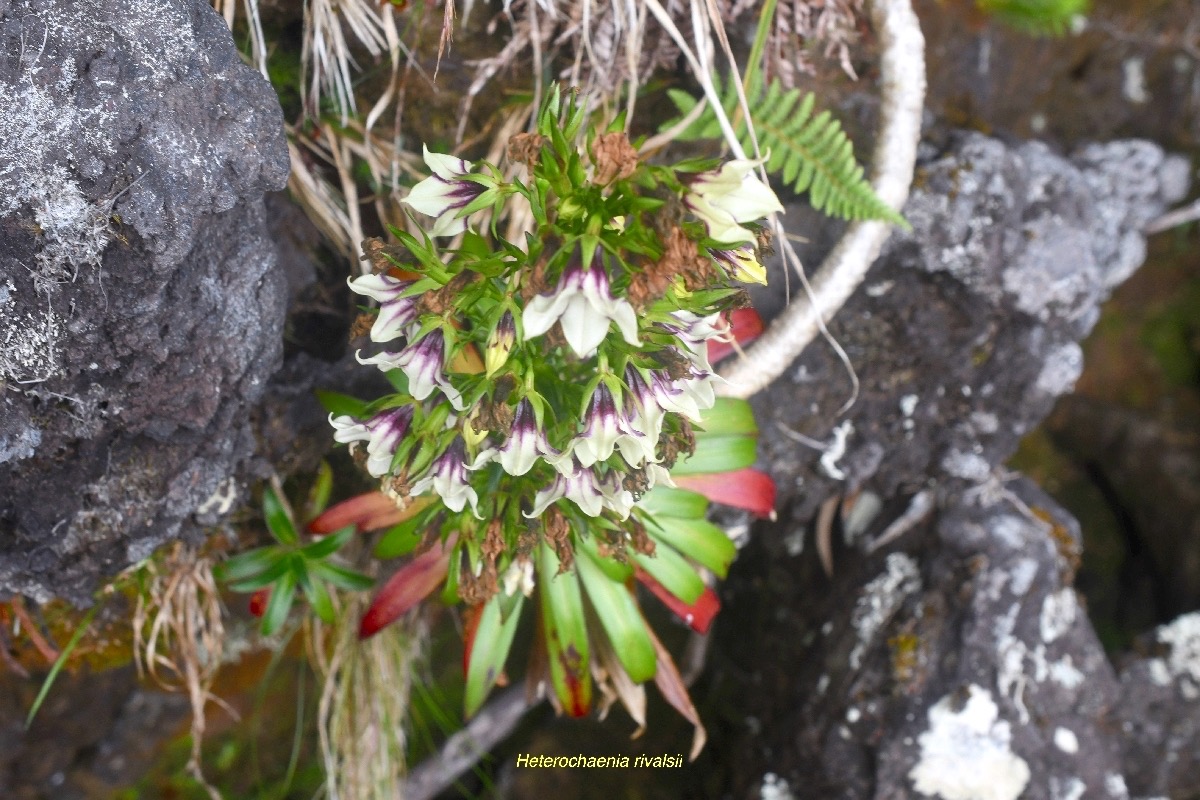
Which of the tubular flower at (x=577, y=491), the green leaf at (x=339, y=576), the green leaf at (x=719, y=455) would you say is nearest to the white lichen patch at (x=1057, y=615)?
the green leaf at (x=719, y=455)

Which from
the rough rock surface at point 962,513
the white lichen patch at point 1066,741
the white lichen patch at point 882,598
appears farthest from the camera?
the white lichen patch at point 882,598

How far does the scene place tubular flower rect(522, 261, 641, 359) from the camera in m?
1.19

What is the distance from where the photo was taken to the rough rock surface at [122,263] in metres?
1.35

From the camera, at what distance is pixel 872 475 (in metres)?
2.60

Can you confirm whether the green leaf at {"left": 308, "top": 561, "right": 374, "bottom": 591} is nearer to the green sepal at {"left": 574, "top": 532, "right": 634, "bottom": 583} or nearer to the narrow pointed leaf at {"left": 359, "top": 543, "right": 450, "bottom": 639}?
the narrow pointed leaf at {"left": 359, "top": 543, "right": 450, "bottom": 639}

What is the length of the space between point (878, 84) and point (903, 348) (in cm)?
74

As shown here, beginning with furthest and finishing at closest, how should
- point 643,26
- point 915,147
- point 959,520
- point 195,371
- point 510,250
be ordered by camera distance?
point 959,520 < point 915,147 < point 643,26 < point 195,371 < point 510,250

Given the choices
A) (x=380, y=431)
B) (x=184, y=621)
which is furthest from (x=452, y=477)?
(x=184, y=621)

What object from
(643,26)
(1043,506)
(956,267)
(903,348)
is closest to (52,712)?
(643,26)

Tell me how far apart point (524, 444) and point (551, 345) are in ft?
0.81

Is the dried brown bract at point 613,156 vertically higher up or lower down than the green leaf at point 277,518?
higher up

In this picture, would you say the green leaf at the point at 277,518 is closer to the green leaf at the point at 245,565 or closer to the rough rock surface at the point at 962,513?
the green leaf at the point at 245,565

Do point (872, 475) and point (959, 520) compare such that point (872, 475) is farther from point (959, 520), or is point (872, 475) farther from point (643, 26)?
point (643, 26)

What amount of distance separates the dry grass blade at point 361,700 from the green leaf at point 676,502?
0.96 m
